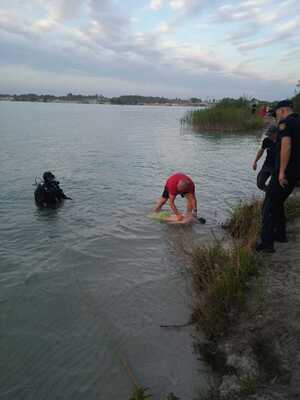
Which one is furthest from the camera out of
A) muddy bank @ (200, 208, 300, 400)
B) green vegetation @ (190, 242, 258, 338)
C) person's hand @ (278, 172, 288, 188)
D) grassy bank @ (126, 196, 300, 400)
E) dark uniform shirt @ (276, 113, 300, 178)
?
person's hand @ (278, 172, 288, 188)

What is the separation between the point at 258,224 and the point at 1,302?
4567mm

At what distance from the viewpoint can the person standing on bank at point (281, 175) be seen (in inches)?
197

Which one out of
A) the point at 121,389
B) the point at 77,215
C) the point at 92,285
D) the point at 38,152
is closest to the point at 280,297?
the point at 121,389

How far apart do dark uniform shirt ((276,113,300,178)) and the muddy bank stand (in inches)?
59.0

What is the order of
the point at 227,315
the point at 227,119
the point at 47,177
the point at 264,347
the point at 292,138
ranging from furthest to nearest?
the point at 227,119 < the point at 47,177 < the point at 292,138 < the point at 227,315 < the point at 264,347

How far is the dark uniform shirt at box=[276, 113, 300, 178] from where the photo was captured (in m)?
4.98

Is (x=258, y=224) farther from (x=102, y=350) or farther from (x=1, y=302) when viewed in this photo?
(x=1, y=302)

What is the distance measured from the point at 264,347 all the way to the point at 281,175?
99.2 inches

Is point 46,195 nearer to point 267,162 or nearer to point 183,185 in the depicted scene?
point 183,185

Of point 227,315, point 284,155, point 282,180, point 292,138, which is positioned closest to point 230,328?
point 227,315

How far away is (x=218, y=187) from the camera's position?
13.2 meters

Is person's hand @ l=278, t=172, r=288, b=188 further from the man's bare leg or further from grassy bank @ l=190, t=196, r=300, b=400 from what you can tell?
the man's bare leg

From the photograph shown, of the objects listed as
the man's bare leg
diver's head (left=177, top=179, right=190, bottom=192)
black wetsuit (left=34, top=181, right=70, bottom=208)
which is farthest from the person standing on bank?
black wetsuit (left=34, top=181, right=70, bottom=208)

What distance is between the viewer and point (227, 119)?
110 ft
